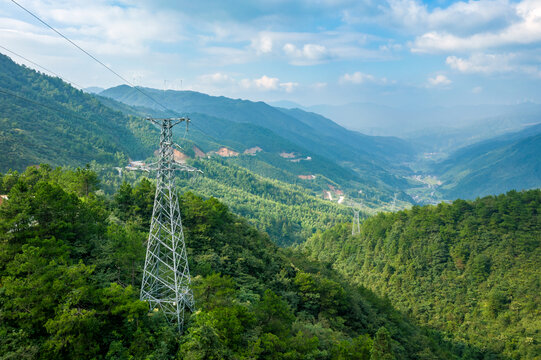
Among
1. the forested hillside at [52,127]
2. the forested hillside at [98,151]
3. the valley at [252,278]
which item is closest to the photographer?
the valley at [252,278]

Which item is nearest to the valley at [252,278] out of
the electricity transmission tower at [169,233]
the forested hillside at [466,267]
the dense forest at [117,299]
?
the dense forest at [117,299]

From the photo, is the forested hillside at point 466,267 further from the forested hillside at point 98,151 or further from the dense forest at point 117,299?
the forested hillside at point 98,151

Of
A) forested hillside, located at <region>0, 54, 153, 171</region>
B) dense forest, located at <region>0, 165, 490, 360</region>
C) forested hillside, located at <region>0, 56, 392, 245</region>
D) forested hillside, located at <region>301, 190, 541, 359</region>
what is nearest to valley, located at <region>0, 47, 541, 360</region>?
dense forest, located at <region>0, 165, 490, 360</region>

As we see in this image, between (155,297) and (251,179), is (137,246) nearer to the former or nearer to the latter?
(155,297)

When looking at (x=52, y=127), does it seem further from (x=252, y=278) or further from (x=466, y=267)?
(x=466, y=267)

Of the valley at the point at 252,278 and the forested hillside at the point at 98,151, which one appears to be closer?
the valley at the point at 252,278
